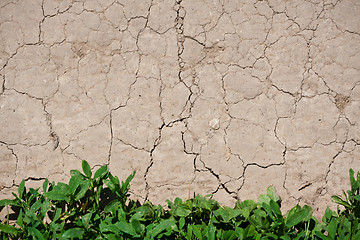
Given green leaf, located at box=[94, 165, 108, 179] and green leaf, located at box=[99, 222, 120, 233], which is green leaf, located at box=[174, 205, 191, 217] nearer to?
green leaf, located at box=[99, 222, 120, 233]

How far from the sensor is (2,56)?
2.90 meters

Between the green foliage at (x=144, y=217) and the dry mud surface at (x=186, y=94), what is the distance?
20cm

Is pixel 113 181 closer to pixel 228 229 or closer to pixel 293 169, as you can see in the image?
pixel 228 229

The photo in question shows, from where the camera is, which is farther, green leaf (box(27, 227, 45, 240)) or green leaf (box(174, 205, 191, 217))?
green leaf (box(174, 205, 191, 217))

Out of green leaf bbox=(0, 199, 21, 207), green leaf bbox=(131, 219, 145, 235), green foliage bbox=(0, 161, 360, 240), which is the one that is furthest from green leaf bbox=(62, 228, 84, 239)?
green leaf bbox=(0, 199, 21, 207)

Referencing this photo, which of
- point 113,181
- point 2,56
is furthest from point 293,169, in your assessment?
point 2,56

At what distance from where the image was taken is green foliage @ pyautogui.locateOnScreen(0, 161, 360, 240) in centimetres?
233

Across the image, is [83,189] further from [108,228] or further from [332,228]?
[332,228]

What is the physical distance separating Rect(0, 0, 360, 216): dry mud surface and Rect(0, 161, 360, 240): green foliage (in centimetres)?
20

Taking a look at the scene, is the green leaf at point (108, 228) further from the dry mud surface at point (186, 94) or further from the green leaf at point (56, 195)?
the dry mud surface at point (186, 94)

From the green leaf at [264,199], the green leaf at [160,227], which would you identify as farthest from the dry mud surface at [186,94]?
the green leaf at [160,227]

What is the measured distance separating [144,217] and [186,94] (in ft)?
3.28

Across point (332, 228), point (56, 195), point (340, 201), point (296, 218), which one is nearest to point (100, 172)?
point (56, 195)

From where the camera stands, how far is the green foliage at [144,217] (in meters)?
2.33
